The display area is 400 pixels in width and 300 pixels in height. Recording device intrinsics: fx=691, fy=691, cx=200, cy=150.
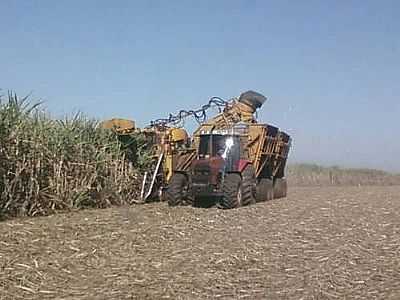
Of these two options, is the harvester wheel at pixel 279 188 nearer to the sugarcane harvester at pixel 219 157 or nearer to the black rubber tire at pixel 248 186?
the sugarcane harvester at pixel 219 157

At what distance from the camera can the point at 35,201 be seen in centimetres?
1523

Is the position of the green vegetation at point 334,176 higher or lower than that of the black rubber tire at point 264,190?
higher

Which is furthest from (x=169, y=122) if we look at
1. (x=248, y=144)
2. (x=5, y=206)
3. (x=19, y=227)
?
(x=19, y=227)

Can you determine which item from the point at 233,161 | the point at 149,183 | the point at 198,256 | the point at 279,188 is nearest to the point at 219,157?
the point at 233,161

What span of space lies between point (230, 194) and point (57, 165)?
4215 mm

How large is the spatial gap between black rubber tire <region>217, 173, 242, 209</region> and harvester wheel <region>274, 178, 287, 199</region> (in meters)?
4.87

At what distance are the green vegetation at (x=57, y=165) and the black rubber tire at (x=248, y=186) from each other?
11.3 ft

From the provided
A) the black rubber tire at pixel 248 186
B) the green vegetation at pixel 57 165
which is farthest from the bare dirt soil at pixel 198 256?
the black rubber tire at pixel 248 186

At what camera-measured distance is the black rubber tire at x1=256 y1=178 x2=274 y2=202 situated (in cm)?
2006

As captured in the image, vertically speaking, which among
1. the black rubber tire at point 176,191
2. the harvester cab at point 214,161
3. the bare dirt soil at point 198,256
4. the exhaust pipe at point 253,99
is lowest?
the bare dirt soil at point 198,256

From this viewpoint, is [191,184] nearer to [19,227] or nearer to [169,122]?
[169,122]

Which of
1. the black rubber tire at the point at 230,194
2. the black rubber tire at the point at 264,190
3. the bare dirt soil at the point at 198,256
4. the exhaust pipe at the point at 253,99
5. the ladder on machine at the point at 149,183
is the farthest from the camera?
the exhaust pipe at the point at 253,99

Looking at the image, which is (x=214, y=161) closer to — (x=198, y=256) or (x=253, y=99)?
(x=253, y=99)

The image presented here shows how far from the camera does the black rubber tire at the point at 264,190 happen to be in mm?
20062
